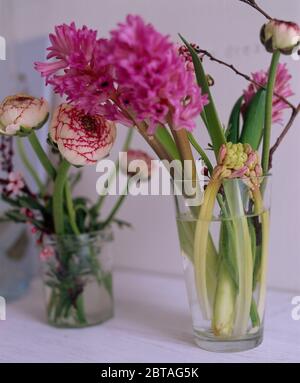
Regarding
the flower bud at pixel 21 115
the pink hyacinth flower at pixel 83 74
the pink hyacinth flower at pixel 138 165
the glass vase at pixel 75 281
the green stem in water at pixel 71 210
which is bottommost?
the glass vase at pixel 75 281

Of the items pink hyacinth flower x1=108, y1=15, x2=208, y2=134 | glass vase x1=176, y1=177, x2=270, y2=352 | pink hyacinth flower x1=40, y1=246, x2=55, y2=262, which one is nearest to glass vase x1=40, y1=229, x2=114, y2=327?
pink hyacinth flower x1=40, y1=246, x2=55, y2=262

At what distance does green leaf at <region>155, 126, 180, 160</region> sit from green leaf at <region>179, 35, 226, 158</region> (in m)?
0.04

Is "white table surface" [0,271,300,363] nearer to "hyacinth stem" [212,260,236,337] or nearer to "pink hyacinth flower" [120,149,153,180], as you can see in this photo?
"hyacinth stem" [212,260,236,337]

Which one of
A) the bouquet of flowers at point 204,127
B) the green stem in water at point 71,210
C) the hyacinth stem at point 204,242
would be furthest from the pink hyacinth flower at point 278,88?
the green stem in water at point 71,210

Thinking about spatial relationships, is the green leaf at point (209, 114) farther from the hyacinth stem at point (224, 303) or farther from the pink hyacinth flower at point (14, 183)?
the pink hyacinth flower at point (14, 183)

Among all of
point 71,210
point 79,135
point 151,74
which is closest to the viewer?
point 151,74

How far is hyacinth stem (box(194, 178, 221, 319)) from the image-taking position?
50 cm

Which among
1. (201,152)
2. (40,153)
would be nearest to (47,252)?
(40,153)

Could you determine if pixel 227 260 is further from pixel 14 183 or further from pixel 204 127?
pixel 14 183

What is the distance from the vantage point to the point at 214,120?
50 centimetres

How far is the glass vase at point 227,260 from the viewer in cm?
51

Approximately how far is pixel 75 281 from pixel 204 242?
0.18 meters

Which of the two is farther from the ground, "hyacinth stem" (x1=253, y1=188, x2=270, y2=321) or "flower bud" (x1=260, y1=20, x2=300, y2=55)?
"flower bud" (x1=260, y1=20, x2=300, y2=55)

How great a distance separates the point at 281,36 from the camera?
46 cm
